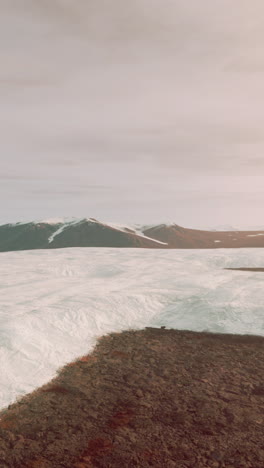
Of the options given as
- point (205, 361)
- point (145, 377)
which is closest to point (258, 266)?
point (205, 361)

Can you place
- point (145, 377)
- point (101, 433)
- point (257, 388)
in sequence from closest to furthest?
point (101, 433), point (257, 388), point (145, 377)

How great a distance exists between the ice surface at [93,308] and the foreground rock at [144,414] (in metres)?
1.25

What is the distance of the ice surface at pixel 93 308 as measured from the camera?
1160 cm

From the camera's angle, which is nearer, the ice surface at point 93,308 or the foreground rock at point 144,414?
the foreground rock at point 144,414

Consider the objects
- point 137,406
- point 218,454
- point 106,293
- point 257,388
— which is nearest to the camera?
point 218,454

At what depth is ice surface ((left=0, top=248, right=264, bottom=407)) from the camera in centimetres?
1160

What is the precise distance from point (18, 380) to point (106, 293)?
35.1 ft

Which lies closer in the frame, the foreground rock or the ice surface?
the foreground rock

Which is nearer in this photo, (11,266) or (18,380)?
(18,380)

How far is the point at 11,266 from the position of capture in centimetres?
3419

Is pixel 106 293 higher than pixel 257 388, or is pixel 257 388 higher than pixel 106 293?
pixel 106 293

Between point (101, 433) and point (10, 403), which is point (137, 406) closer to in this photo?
point (101, 433)

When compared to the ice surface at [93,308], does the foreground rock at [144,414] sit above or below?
below

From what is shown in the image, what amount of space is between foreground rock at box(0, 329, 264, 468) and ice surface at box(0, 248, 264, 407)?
1246mm
